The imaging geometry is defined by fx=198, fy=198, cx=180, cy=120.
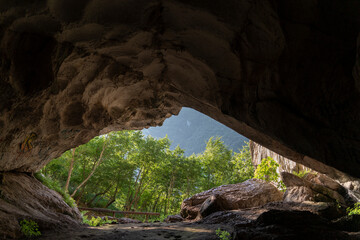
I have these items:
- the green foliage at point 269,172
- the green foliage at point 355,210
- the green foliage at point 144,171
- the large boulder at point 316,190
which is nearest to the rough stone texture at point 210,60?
the green foliage at point 355,210

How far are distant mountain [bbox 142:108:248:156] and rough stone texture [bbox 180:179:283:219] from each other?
12329cm

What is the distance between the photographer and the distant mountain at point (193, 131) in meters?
144

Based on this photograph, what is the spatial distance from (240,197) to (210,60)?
8053 millimetres

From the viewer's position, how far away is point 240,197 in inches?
402

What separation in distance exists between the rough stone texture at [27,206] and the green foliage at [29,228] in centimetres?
18

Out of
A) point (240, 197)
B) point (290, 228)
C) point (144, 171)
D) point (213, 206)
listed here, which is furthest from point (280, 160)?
point (144, 171)

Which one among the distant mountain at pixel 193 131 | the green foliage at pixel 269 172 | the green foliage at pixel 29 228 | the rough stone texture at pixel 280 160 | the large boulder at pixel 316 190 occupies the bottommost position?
the green foliage at pixel 29 228

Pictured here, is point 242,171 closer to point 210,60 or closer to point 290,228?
point 290,228

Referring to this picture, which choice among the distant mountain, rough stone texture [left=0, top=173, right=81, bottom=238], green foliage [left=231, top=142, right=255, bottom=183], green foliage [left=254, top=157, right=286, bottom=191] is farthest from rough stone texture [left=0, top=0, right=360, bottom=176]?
the distant mountain

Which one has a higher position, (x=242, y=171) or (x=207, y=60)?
(x=207, y=60)

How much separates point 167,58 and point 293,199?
763cm

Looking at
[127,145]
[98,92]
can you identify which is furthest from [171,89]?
[127,145]

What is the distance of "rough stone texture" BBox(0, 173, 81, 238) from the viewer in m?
4.39

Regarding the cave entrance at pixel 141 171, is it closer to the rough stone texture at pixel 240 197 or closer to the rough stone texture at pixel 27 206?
the rough stone texture at pixel 240 197
